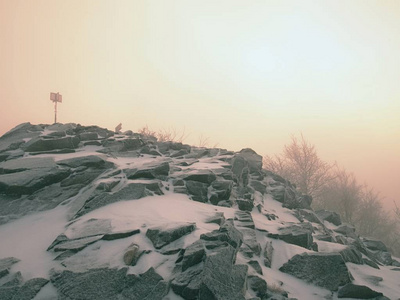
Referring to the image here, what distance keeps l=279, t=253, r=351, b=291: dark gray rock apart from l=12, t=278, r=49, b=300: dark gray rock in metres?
5.03

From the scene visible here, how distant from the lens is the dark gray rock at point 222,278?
4.43 metres

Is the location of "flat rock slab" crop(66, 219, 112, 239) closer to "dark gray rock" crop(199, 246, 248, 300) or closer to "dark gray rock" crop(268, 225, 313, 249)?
"dark gray rock" crop(199, 246, 248, 300)

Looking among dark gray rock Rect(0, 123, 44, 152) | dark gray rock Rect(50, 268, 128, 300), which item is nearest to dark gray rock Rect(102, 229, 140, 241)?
dark gray rock Rect(50, 268, 128, 300)

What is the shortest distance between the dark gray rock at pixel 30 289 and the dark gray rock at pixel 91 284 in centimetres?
18

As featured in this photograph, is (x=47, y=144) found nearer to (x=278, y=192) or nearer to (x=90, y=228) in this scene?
(x=90, y=228)

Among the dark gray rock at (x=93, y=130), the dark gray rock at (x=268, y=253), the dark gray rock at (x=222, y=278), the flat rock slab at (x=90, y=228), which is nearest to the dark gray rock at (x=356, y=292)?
the dark gray rock at (x=268, y=253)

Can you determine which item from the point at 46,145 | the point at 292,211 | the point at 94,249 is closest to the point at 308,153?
the point at 292,211

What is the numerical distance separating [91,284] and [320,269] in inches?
193

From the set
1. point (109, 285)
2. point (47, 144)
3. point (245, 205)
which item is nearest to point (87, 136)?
point (47, 144)

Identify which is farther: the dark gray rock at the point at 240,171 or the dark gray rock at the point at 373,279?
the dark gray rock at the point at 240,171

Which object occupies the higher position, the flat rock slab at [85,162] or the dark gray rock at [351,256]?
the flat rock slab at [85,162]

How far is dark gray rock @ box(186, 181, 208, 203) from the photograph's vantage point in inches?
378

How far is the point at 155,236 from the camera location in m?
6.14

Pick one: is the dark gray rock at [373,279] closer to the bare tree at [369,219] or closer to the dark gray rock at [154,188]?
the dark gray rock at [154,188]
